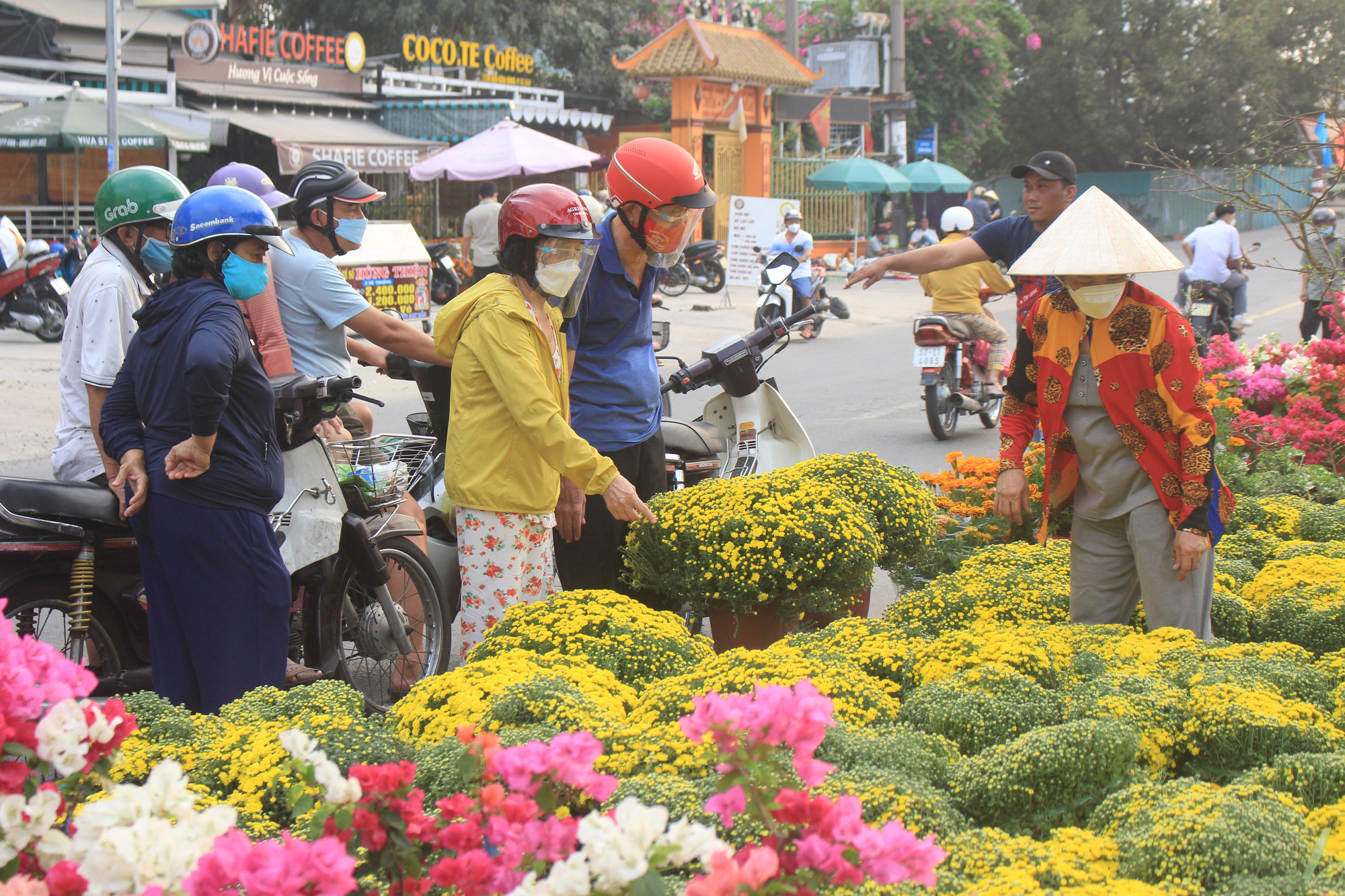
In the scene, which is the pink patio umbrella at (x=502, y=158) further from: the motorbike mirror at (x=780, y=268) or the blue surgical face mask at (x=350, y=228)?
the blue surgical face mask at (x=350, y=228)

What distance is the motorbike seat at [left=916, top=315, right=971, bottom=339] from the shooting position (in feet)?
31.4

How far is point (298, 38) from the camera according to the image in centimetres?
2208

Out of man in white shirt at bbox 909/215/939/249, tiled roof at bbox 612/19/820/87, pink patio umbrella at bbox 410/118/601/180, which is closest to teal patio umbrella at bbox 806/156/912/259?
man in white shirt at bbox 909/215/939/249

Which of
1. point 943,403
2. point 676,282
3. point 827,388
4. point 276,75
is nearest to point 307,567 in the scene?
point 943,403

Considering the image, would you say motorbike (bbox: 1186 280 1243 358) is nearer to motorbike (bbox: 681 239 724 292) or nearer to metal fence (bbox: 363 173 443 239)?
motorbike (bbox: 681 239 724 292)

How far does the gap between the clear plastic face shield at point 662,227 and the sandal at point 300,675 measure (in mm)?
1822

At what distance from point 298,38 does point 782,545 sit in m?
20.9

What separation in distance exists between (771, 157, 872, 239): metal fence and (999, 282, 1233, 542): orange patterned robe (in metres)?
23.6

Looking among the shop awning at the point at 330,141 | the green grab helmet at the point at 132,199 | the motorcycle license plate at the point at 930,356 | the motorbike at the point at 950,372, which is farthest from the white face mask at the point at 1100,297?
the shop awning at the point at 330,141

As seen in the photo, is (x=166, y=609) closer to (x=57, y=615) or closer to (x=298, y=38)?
(x=57, y=615)

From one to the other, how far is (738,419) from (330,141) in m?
17.3

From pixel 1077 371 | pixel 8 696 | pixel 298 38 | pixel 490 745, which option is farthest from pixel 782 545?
pixel 298 38

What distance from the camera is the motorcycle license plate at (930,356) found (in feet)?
31.3

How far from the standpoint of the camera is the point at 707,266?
21906 millimetres
